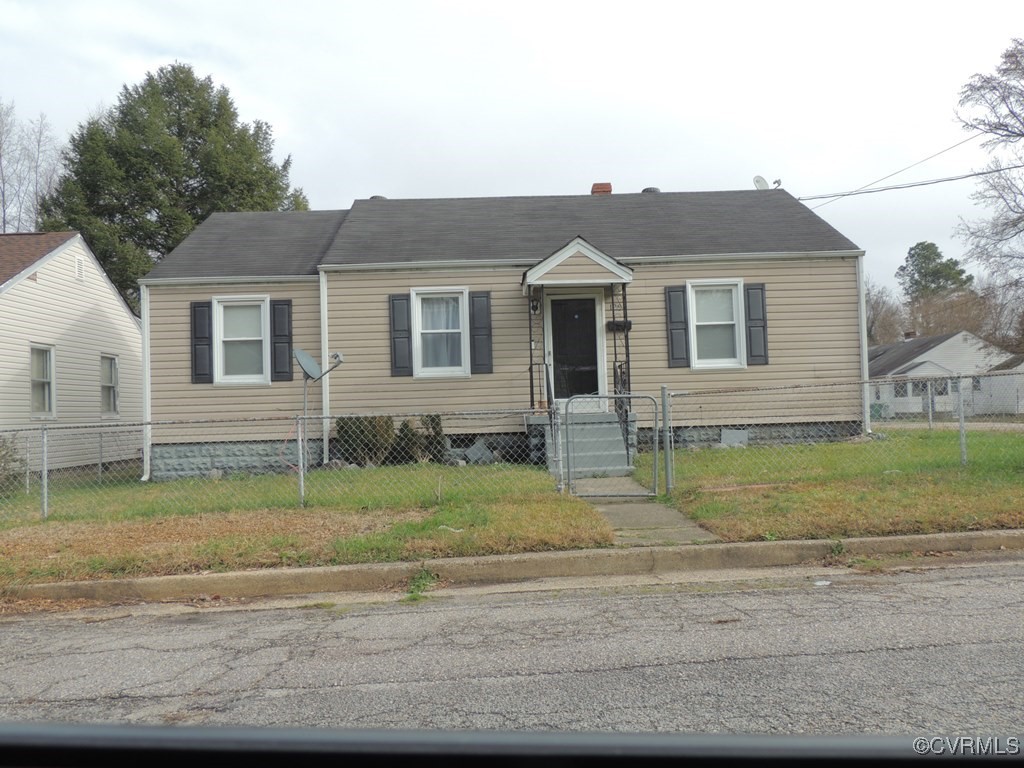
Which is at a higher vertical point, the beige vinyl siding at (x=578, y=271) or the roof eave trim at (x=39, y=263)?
the roof eave trim at (x=39, y=263)

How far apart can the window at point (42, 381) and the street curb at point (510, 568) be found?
1179 centimetres

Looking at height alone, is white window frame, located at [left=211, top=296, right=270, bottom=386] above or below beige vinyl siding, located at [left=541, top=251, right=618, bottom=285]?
below

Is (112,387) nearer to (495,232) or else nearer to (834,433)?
(495,232)

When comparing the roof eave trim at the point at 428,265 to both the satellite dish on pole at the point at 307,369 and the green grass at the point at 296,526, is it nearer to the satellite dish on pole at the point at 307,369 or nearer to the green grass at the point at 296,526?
the satellite dish on pole at the point at 307,369

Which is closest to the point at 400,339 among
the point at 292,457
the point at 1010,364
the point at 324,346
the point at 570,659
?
the point at 324,346

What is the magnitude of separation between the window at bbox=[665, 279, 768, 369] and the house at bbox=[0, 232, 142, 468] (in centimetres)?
1052

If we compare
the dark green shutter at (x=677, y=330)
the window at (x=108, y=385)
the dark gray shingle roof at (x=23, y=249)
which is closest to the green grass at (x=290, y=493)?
the dark green shutter at (x=677, y=330)

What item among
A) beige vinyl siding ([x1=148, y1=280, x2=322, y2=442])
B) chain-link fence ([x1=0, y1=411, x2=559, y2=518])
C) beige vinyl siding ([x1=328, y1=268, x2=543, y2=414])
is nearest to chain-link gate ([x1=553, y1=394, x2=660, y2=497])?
chain-link fence ([x1=0, y1=411, x2=559, y2=518])

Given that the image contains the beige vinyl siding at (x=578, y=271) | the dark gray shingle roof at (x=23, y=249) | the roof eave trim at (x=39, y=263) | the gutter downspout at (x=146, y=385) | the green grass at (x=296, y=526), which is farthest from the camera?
the dark gray shingle roof at (x=23, y=249)

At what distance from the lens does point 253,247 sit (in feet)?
52.3

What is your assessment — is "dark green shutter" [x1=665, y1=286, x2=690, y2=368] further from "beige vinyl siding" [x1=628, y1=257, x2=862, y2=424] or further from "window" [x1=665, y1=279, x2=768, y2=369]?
"beige vinyl siding" [x1=628, y1=257, x2=862, y2=424]

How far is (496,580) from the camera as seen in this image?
6.68 metres

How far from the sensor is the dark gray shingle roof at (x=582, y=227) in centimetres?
1493

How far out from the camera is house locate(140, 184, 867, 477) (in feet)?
47.9
